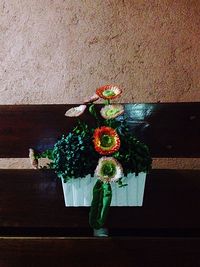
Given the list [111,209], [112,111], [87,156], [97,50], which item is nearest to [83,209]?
[111,209]


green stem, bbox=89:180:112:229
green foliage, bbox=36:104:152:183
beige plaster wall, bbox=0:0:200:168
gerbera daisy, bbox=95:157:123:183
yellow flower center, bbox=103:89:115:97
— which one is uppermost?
beige plaster wall, bbox=0:0:200:168

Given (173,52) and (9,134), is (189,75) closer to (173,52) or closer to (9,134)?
(173,52)

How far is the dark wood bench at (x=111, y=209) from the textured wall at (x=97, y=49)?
0.40 feet

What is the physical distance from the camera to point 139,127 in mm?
1609

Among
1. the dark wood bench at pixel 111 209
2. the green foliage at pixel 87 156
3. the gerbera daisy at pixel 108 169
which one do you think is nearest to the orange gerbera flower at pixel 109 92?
the green foliage at pixel 87 156

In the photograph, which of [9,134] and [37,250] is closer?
[37,250]

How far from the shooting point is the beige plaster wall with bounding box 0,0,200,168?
169cm

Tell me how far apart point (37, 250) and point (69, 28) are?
1.05m

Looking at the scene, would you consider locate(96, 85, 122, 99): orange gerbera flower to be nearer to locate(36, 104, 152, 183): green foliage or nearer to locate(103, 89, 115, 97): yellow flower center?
locate(103, 89, 115, 97): yellow flower center

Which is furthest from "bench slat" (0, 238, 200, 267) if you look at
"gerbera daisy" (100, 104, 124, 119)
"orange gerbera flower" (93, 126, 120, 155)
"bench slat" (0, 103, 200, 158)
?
"bench slat" (0, 103, 200, 158)

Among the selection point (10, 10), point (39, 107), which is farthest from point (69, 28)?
point (39, 107)

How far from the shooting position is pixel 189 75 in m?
1.69

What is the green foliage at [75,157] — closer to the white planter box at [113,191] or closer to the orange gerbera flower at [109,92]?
the white planter box at [113,191]

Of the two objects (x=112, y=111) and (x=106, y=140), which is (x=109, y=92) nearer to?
(x=112, y=111)
